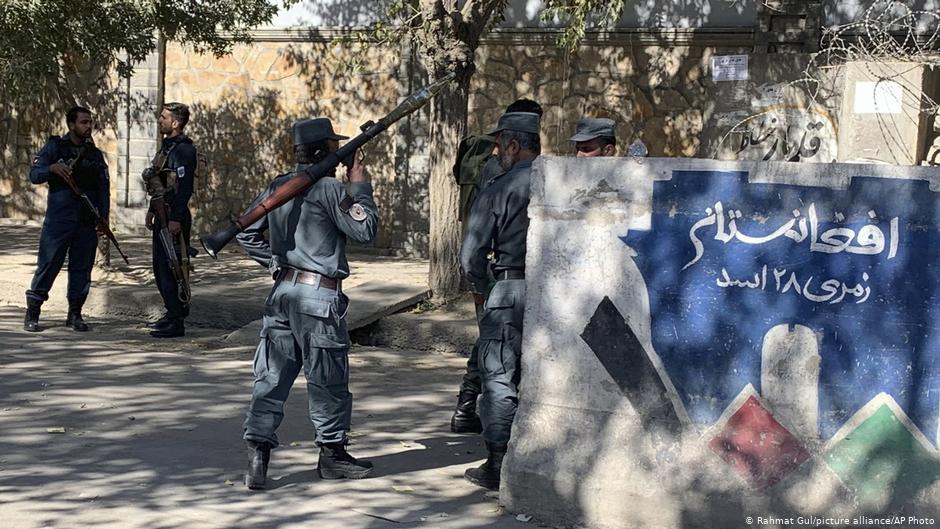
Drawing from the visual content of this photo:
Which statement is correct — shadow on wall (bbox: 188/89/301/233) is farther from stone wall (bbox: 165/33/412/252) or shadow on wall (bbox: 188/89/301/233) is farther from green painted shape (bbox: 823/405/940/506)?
green painted shape (bbox: 823/405/940/506)

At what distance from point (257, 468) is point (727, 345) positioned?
2.22 meters

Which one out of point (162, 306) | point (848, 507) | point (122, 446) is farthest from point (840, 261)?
point (162, 306)

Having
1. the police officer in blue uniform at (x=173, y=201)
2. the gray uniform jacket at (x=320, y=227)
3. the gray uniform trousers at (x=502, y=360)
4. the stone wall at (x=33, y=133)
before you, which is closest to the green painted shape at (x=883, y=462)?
the gray uniform trousers at (x=502, y=360)

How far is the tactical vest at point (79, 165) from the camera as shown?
1015 centimetres

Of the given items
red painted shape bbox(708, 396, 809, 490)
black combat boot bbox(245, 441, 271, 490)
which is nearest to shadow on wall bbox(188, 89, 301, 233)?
black combat boot bbox(245, 441, 271, 490)

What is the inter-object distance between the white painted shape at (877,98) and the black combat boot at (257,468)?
4983mm

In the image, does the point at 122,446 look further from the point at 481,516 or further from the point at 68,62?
the point at 68,62

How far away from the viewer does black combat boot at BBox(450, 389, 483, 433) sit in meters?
7.37

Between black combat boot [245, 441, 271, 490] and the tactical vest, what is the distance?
485cm

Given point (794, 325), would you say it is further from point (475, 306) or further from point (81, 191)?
point (81, 191)

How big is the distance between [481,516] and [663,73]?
28.8 ft

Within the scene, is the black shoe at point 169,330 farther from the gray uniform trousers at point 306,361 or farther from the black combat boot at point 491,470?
the black combat boot at point 491,470

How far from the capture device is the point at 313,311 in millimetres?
6027

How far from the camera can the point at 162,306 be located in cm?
1119
